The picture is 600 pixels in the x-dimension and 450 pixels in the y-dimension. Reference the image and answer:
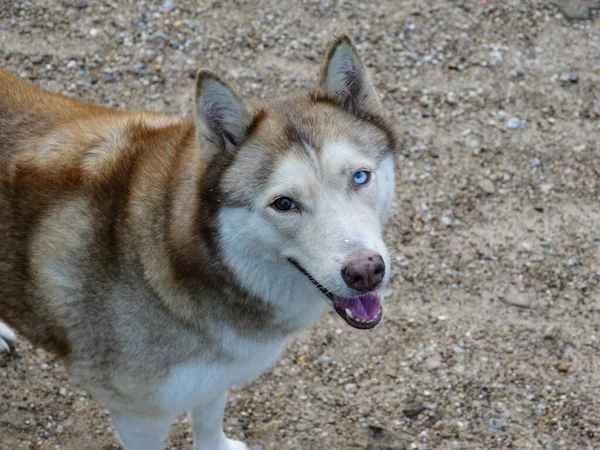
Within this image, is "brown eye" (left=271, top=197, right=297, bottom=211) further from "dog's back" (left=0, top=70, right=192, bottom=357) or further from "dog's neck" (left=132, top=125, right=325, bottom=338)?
"dog's back" (left=0, top=70, right=192, bottom=357)

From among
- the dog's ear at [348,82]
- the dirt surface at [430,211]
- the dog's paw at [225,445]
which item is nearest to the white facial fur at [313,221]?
the dog's ear at [348,82]

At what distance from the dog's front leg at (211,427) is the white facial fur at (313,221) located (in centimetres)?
106

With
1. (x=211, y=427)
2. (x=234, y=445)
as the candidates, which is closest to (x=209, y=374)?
(x=211, y=427)

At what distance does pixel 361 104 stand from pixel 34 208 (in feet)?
4.59

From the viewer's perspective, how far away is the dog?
313 centimetres

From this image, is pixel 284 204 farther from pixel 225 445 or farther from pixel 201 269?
pixel 225 445

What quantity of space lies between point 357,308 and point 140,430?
1.23 m

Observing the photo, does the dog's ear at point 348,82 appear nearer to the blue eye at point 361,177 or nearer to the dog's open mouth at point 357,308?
the blue eye at point 361,177

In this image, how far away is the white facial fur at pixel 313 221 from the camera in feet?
10.0

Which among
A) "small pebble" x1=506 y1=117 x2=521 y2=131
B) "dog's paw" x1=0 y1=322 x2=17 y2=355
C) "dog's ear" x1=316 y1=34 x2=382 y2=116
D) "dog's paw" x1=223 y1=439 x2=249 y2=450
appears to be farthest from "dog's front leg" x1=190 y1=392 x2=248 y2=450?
"small pebble" x1=506 y1=117 x2=521 y2=131

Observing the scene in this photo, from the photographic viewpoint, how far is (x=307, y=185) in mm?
3102

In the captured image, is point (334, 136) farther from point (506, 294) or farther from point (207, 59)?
point (207, 59)

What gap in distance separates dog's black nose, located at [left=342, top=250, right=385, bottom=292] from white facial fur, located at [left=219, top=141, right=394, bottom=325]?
0.9 inches

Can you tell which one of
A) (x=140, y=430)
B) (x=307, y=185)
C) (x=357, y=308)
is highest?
(x=307, y=185)
